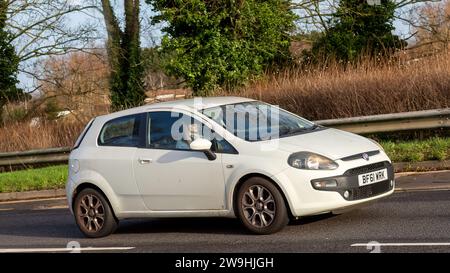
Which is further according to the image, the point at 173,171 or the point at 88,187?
the point at 88,187

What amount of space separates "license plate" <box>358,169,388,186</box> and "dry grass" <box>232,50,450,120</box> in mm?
8069

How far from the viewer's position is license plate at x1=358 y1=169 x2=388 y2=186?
863cm

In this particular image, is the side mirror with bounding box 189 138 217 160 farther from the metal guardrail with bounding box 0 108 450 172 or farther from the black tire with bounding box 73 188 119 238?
the metal guardrail with bounding box 0 108 450 172

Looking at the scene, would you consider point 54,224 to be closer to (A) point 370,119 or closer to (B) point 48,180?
(B) point 48,180

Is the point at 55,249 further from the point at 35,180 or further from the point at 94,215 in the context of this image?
the point at 35,180

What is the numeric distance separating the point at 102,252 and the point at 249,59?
17.4 meters

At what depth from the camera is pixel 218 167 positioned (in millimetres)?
8938

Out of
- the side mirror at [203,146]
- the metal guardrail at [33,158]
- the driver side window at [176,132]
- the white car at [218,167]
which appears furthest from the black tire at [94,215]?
the metal guardrail at [33,158]

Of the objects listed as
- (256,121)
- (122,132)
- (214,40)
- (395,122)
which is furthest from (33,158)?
(256,121)

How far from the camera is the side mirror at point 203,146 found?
349 inches

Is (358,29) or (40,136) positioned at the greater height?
(358,29)

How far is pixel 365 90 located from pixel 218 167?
9423 mm

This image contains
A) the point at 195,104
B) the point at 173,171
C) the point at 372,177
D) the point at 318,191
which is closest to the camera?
the point at 318,191

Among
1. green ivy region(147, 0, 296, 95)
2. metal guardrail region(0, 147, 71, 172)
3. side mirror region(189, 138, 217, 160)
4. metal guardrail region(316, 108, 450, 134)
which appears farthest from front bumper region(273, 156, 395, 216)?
green ivy region(147, 0, 296, 95)
